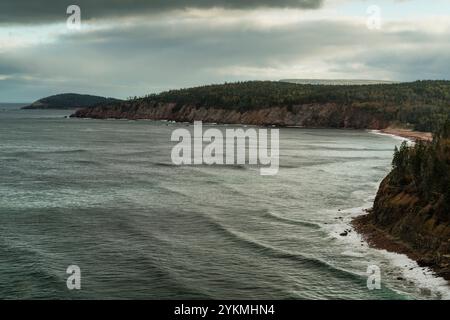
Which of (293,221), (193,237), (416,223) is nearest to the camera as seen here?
(416,223)

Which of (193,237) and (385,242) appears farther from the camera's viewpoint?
(193,237)

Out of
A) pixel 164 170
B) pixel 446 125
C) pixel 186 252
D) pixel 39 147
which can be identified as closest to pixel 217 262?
pixel 186 252

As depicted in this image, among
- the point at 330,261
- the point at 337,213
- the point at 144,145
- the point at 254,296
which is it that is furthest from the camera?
the point at 144,145

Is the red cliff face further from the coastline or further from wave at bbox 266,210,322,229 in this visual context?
wave at bbox 266,210,322,229

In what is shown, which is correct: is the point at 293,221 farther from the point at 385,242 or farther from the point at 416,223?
the point at 416,223

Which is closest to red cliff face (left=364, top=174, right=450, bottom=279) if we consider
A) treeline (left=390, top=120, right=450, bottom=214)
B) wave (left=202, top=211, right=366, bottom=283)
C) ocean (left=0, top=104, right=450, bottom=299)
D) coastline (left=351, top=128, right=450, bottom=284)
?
coastline (left=351, top=128, right=450, bottom=284)

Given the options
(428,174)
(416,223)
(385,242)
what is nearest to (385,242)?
(385,242)

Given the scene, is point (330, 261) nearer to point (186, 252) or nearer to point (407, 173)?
point (186, 252)
